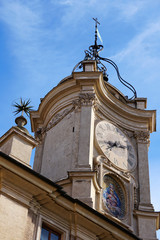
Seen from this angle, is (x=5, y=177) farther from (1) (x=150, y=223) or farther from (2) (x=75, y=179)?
(1) (x=150, y=223)

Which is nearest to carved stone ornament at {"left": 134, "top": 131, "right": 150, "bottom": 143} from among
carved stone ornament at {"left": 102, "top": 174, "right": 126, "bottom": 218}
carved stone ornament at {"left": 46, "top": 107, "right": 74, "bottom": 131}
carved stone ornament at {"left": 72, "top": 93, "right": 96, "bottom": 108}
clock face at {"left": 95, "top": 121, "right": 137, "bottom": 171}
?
clock face at {"left": 95, "top": 121, "right": 137, "bottom": 171}

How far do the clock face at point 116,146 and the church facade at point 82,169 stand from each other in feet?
0.17

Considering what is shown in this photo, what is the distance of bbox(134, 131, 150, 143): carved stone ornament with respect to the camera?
82.7 ft

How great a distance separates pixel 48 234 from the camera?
49.5ft

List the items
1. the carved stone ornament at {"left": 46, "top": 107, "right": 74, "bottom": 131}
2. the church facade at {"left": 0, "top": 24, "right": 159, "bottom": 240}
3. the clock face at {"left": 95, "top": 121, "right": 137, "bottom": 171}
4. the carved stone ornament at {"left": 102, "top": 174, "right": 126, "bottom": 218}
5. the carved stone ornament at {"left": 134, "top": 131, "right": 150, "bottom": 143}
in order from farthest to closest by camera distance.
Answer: the carved stone ornament at {"left": 134, "top": 131, "right": 150, "bottom": 143}, the carved stone ornament at {"left": 46, "top": 107, "right": 74, "bottom": 131}, the clock face at {"left": 95, "top": 121, "right": 137, "bottom": 171}, the carved stone ornament at {"left": 102, "top": 174, "right": 126, "bottom": 218}, the church facade at {"left": 0, "top": 24, "right": 159, "bottom": 240}

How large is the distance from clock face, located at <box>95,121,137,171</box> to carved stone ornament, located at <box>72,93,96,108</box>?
1.07m

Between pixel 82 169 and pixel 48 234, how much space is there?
6229 mm

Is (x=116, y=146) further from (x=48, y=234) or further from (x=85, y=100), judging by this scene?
(x=48, y=234)

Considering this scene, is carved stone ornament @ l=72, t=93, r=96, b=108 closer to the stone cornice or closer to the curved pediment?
the stone cornice

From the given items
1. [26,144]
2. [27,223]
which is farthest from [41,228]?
[26,144]

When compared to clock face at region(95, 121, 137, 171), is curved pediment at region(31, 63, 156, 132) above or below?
above

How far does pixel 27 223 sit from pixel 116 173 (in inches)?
344

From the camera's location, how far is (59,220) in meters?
15.5

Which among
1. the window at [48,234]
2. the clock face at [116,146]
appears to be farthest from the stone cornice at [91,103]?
the window at [48,234]
